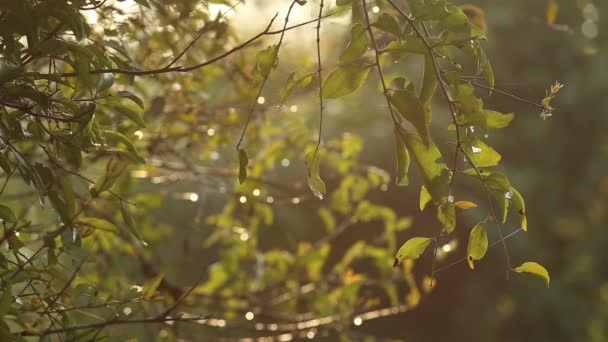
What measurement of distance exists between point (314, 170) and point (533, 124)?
435cm

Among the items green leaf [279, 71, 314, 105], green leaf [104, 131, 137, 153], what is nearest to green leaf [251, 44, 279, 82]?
green leaf [279, 71, 314, 105]

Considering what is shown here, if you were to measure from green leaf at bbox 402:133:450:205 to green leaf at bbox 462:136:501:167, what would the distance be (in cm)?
4

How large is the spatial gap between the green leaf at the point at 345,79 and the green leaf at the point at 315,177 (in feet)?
0.18

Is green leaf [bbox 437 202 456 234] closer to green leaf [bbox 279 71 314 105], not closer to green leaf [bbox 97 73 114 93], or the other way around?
green leaf [bbox 279 71 314 105]

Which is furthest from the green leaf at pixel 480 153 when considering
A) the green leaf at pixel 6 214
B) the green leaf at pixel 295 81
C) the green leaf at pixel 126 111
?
the green leaf at pixel 6 214

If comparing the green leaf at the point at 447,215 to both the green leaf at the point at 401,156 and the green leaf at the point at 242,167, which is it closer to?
the green leaf at the point at 401,156

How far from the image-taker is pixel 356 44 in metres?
0.65

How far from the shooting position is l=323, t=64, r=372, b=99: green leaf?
66 cm

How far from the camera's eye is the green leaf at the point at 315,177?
2.19 ft

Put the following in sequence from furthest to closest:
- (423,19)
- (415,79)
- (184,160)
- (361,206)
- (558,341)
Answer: (558,341) → (415,79) → (361,206) → (184,160) → (423,19)

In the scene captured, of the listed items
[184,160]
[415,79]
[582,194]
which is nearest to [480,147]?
[184,160]

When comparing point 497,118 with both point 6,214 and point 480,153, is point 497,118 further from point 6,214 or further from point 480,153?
point 6,214

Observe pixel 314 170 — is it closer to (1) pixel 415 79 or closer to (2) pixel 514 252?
(1) pixel 415 79

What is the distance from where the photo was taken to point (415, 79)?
13.9 feet
